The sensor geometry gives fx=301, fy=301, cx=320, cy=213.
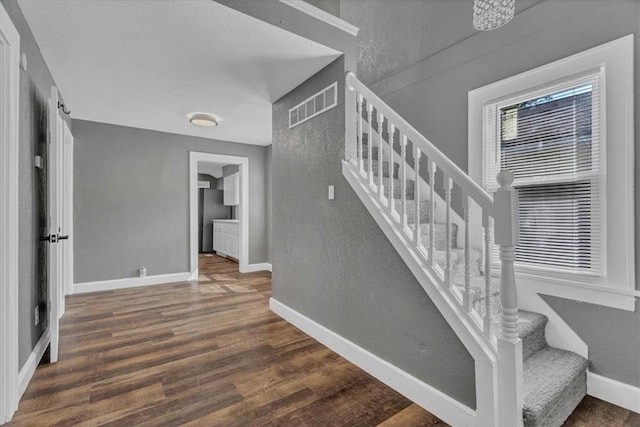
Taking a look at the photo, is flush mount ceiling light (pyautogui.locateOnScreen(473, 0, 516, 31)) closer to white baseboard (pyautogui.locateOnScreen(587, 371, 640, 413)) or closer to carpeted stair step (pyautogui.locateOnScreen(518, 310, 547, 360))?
carpeted stair step (pyautogui.locateOnScreen(518, 310, 547, 360))

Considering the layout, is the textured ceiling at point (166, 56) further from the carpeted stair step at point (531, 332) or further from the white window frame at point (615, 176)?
the carpeted stair step at point (531, 332)

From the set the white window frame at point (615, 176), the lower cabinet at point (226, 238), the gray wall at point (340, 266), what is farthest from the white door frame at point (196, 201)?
the white window frame at point (615, 176)

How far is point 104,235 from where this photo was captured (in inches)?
172

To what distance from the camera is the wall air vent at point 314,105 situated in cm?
257

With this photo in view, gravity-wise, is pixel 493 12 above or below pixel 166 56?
below

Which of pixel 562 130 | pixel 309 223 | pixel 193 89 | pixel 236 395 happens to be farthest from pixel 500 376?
pixel 193 89

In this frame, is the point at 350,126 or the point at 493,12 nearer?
the point at 493,12

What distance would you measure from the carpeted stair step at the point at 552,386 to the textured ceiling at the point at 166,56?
259 cm

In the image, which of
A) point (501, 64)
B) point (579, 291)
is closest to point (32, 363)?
point (579, 291)

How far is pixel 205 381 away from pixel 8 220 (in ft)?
4.86

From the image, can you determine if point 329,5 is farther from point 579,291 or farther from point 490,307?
point 579,291

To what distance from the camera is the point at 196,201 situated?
5.00 m

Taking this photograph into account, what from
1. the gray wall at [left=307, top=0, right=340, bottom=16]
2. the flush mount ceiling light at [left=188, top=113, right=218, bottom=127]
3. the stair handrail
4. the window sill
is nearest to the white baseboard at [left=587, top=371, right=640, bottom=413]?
the window sill

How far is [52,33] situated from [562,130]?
3.61 meters
